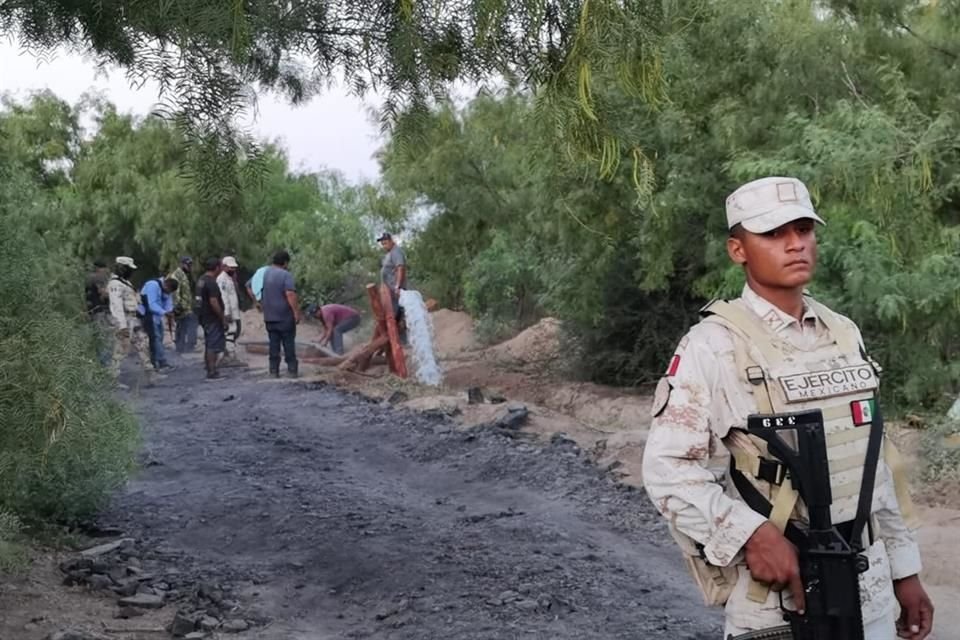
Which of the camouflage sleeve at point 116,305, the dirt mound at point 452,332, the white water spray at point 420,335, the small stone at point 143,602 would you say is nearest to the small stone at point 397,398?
the white water spray at point 420,335

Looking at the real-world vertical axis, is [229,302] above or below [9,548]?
above

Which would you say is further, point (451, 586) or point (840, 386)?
point (451, 586)

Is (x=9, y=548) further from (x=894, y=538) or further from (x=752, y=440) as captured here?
(x=894, y=538)

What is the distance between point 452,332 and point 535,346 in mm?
5859

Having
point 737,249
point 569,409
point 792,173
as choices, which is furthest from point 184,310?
point 737,249

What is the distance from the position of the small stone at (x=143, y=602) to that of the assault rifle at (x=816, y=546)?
3.92 meters

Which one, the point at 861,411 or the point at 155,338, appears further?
the point at 155,338

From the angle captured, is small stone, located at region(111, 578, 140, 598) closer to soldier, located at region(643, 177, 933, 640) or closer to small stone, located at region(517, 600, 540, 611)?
small stone, located at region(517, 600, 540, 611)

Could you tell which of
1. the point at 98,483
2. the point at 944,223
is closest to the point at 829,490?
the point at 98,483

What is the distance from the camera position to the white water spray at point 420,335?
15.6 meters

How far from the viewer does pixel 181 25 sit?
12.6 ft

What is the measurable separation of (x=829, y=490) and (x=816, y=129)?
753cm

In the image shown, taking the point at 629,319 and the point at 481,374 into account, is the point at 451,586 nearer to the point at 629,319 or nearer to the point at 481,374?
the point at 629,319

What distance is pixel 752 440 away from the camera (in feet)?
8.43
